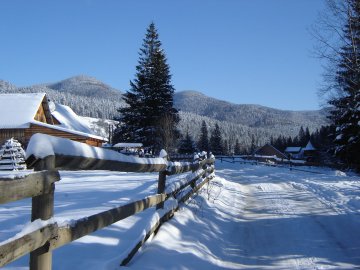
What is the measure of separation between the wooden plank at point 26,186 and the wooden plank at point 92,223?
0.44 meters

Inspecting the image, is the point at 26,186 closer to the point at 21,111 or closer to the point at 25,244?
the point at 25,244

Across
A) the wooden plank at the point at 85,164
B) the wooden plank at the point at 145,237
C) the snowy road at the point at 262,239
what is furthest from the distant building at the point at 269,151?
the wooden plank at the point at 85,164

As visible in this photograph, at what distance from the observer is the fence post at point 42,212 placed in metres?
2.82

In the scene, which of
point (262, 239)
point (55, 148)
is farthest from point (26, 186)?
point (262, 239)

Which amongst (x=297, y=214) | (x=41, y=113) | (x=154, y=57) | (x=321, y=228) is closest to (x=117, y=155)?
(x=321, y=228)

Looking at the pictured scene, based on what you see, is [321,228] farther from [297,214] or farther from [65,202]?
[65,202]

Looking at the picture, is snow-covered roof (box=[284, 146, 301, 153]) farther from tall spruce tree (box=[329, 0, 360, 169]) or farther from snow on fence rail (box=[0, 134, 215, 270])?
snow on fence rail (box=[0, 134, 215, 270])

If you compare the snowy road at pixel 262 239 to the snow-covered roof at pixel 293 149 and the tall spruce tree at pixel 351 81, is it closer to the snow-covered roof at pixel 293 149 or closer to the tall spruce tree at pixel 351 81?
the tall spruce tree at pixel 351 81

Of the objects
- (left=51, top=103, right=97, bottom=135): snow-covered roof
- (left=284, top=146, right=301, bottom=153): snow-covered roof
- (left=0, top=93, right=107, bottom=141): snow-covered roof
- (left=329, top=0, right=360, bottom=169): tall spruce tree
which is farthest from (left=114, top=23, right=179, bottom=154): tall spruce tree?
(left=284, top=146, right=301, bottom=153): snow-covered roof

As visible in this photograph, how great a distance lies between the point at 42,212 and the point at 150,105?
1594 inches

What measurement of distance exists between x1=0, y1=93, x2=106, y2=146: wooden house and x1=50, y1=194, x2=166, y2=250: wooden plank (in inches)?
1015

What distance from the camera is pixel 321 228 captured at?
325 inches

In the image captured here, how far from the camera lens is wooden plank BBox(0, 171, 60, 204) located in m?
2.35

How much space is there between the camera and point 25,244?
101 inches
